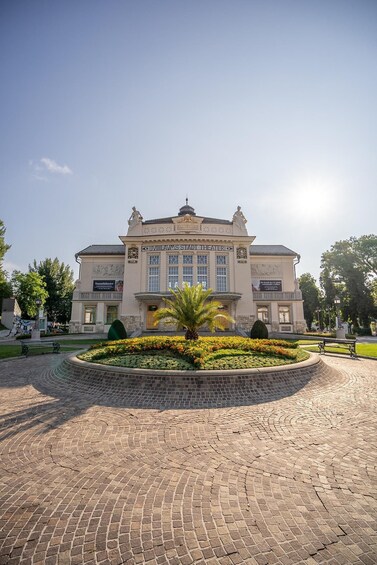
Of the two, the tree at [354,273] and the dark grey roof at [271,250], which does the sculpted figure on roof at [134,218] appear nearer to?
the dark grey roof at [271,250]

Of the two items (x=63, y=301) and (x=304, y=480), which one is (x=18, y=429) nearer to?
(x=304, y=480)

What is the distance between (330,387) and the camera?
8.78 meters

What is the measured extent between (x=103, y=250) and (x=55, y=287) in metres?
21.1

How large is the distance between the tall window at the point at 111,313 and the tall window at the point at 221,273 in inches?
595

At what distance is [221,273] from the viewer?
3522 centimetres

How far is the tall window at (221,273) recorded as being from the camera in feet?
114

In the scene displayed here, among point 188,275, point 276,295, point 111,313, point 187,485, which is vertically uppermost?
point 188,275

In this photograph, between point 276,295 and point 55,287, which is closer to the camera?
point 276,295

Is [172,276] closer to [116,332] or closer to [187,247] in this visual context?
[187,247]

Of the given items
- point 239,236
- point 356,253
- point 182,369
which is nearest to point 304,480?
point 182,369

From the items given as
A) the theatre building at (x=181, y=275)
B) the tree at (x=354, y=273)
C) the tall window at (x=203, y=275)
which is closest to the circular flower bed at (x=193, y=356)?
the theatre building at (x=181, y=275)

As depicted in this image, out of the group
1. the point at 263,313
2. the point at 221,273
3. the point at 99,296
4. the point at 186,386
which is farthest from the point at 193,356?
the point at 263,313

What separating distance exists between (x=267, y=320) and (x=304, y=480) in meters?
34.9

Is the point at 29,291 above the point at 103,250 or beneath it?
beneath
